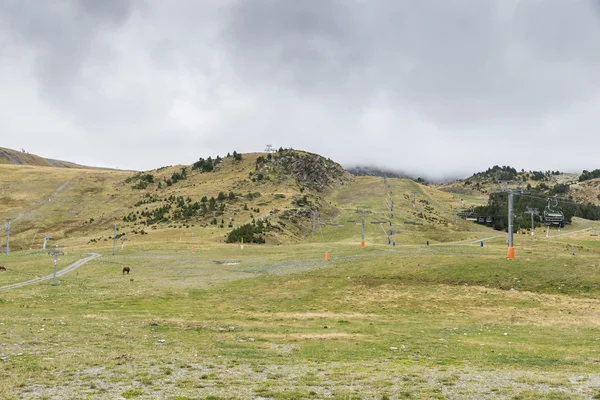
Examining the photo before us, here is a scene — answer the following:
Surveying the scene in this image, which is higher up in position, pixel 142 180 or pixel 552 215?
pixel 142 180

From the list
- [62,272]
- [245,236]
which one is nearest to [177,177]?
[245,236]

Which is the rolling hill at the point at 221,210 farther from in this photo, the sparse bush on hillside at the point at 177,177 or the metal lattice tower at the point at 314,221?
the sparse bush on hillside at the point at 177,177

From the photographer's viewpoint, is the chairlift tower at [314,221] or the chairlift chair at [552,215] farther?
the chairlift tower at [314,221]

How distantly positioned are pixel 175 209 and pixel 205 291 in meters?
106

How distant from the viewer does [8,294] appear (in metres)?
40.7

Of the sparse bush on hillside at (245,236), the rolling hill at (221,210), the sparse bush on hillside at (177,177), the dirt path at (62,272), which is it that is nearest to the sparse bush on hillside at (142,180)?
the rolling hill at (221,210)

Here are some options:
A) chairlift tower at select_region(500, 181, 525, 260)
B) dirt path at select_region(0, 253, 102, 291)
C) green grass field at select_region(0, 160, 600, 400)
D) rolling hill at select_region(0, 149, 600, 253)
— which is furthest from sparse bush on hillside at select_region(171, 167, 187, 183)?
chairlift tower at select_region(500, 181, 525, 260)

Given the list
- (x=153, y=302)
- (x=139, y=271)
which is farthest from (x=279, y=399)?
(x=139, y=271)

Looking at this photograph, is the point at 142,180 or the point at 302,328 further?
the point at 142,180

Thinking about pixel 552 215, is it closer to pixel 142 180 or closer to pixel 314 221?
pixel 314 221

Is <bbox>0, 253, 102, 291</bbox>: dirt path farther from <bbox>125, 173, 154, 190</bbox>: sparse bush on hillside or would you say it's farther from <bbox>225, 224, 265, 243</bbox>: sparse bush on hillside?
<bbox>125, 173, 154, 190</bbox>: sparse bush on hillside

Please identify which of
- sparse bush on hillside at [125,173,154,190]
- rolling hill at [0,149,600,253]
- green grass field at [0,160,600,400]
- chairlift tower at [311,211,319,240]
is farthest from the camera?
sparse bush on hillside at [125,173,154,190]

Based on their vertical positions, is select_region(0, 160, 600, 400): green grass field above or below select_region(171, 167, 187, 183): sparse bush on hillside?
below

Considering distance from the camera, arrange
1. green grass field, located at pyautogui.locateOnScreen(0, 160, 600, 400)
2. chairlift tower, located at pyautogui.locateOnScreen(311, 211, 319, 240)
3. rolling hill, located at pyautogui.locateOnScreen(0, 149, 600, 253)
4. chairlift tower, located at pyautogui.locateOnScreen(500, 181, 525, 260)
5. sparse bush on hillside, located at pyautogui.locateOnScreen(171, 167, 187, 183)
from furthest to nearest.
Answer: sparse bush on hillside, located at pyautogui.locateOnScreen(171, 167, 187, 183) → chairlift tower, located at pyautogui.locateOnScreen(311, 211, 319, 240) → rolling hill, located at pyautogui.locateOnScreen(0, 149, 600, 253) → chairlift tower, located at pyautogui.locateOnScreen(500, 181, 525, 260) → green grass field, located at pyautogui.locateOnScreen(0, 160, 600, 400)
